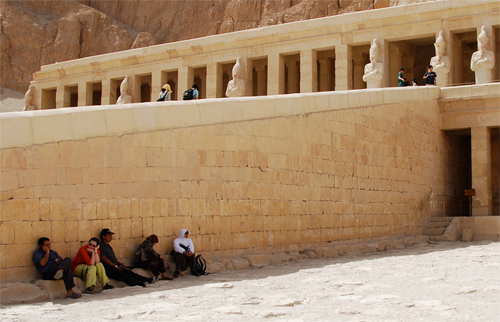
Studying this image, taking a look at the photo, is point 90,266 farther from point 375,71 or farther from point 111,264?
point 375,71

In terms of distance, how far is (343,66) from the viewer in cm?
2083

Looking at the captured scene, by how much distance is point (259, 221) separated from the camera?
407 inches

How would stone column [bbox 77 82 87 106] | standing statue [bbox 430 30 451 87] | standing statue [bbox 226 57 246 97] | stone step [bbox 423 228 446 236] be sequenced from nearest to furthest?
stone step [bbox 423 228 446 236] < standing statue [bbox 430 30 451 87] < standing statue [bbox 226 57 246 97] < stone column [bbox 77 82 87 106]

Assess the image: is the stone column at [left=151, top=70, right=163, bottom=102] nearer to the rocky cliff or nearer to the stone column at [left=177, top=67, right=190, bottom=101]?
the stone column at [left=177, top=67, right=190, bottom=101]

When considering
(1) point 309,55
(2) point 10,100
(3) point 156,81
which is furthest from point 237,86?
(2) point 10,100

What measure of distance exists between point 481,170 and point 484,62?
3.74m

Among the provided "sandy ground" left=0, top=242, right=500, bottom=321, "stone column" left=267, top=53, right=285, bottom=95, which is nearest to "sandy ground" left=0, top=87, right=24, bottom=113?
"stone column" left=267, top=53, right=285, bottom=95

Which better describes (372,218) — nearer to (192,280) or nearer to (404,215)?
(404,215)

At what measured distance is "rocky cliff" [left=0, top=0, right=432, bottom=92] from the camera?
33.8 m

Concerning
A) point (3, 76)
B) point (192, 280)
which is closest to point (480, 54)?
point (192, 280)

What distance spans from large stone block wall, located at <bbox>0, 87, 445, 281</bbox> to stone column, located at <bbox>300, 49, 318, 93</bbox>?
6921mm

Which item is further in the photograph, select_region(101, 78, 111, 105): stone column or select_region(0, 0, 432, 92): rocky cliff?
select_region(0, 0, 432, 92): rocky cliff

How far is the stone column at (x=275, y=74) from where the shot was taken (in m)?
21.9

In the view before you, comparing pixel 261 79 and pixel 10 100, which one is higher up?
pixel 10 100
